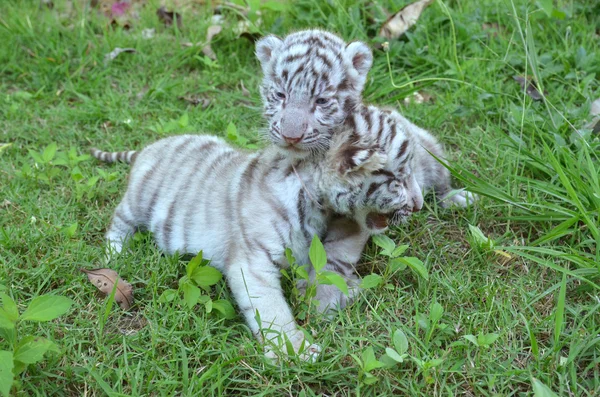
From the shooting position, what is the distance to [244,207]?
317 cm

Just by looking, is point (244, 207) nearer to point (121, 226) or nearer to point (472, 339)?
point (121, 226)

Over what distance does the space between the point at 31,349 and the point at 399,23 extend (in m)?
3.62

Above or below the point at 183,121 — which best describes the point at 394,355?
above

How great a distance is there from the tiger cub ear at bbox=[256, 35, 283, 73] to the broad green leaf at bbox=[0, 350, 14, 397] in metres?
1.97

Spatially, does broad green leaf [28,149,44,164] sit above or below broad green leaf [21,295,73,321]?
below

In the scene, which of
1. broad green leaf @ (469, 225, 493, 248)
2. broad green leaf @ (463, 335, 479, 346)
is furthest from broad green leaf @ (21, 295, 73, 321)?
broad green leaf @ (469, 225, 493, 248)

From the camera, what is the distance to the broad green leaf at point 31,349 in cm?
241

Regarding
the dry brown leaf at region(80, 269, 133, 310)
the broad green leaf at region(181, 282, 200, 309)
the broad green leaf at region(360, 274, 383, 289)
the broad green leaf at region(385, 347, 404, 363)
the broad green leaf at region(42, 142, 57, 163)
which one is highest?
the broad green leaf at region(385, 347, 404, 363)

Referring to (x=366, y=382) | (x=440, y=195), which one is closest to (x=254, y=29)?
(x=440, y=195)

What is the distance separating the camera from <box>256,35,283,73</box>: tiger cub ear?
11.6 ft

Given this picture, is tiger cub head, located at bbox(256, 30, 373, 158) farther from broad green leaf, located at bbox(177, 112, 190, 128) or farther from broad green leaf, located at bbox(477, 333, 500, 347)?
broad green leaf, located at bbox(477, 333, 500, 347)

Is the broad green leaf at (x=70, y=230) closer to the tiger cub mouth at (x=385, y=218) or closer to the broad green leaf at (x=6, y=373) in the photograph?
the broad green leaf at (x=6, y=373)

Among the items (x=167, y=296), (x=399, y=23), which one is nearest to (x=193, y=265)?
(x=167, y=296)

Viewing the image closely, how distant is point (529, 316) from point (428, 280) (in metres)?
0.48
